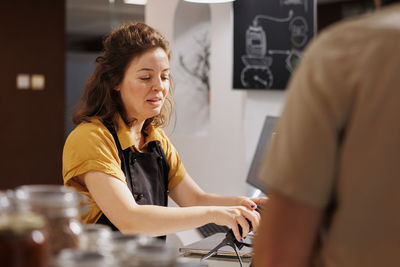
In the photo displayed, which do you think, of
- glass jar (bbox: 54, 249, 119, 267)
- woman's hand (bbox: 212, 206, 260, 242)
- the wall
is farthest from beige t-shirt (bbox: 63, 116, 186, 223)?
the wall

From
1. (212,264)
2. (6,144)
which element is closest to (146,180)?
(212,264)

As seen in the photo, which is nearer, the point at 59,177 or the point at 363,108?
the point at 363,108

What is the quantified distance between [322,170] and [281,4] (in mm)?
3201

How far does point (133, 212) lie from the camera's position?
222 centimetres

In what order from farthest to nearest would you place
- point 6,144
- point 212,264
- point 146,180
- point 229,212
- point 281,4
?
point 6,144 → point 281,4 → point 146,180 → point 212,264 → point 229,212

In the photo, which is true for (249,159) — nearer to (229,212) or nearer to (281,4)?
(281,4)

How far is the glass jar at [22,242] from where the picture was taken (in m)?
0.92

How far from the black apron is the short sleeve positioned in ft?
0.30

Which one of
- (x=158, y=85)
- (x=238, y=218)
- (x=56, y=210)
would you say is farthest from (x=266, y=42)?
(x=56, y=210)

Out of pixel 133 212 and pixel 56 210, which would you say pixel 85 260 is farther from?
pixel 133 212

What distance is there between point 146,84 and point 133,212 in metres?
0.60

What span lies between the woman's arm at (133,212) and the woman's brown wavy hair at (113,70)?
357 mm

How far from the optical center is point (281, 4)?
4.01m

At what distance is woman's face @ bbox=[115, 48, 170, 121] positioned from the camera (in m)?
2.56
